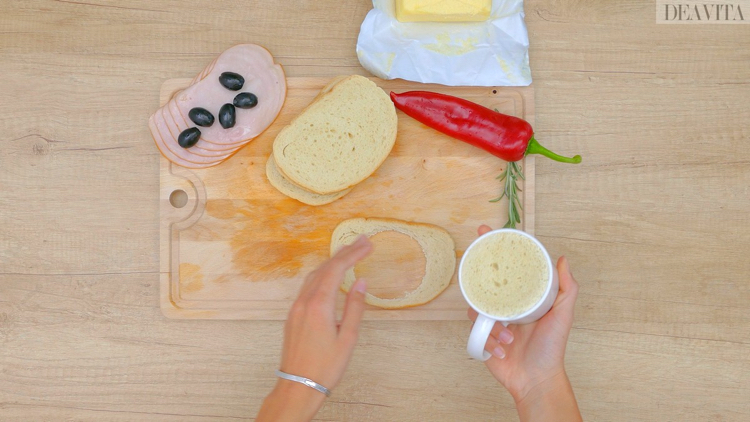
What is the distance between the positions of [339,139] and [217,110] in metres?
0.51

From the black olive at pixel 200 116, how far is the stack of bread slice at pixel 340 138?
282 mm

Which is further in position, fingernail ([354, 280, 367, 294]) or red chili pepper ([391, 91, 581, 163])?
red chili pepper ([391, 91, 581, 163])

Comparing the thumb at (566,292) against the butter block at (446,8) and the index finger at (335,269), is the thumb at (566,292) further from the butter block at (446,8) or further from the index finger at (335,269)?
the butter block at (446,8)

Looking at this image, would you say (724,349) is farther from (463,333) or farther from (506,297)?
(506,297)

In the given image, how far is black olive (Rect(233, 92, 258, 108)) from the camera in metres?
2.17

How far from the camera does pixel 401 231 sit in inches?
85.5

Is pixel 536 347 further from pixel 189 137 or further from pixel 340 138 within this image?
pixel 189 137

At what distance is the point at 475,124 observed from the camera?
2.13 meters

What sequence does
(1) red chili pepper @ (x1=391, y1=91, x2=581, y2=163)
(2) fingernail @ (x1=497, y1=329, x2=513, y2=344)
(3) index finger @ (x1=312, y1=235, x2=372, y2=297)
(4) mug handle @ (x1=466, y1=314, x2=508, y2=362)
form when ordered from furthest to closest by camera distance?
(1) red chili pepper @ (x1=391, y1=91, x2=581, y2=163), (2) fingernail @ (x1=497, y1=329, x2=513, y2=344), (3) index finger @ (x1=312, y1=235, x2=372, y2=297), (4) mug handle @ (x1=466, y1=314, x2=508, y2=362)

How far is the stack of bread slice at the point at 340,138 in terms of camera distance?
2.13m

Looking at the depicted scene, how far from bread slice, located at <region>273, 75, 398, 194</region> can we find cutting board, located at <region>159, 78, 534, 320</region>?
96 mm

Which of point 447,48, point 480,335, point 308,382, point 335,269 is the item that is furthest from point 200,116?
point 480,335
